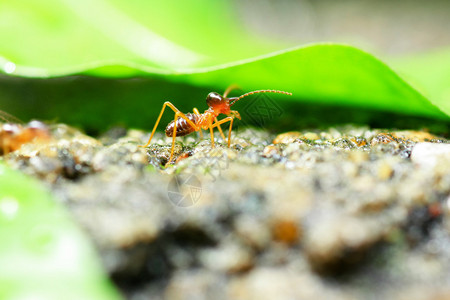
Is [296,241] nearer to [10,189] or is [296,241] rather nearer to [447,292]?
[447,292]

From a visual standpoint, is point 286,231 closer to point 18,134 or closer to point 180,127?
point 180,127

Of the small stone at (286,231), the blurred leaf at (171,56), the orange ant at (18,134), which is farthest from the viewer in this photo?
the orange ant at (18,134)

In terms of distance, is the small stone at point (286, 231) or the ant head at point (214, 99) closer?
the small stone at point (286, 231)

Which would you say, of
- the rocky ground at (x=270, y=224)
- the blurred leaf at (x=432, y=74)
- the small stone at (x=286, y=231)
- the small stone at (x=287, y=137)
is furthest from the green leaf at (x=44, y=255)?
the blurred leaf at (x=432, y=74)

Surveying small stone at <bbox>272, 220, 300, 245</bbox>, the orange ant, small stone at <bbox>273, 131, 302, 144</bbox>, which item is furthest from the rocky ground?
the orange ant

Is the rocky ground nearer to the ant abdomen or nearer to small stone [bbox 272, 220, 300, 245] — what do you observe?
small stone [bbox 272, 220, 300, 245]

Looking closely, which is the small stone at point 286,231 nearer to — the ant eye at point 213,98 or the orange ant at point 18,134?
the ant eye at point 213,98
